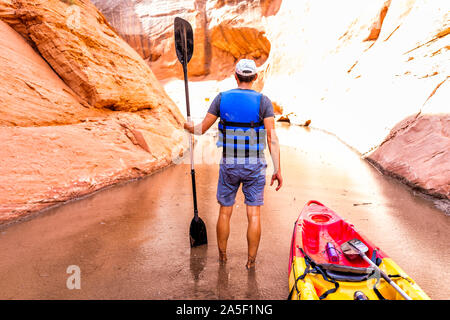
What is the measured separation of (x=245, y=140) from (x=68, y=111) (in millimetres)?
4392

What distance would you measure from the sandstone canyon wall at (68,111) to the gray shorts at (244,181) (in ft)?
9.16

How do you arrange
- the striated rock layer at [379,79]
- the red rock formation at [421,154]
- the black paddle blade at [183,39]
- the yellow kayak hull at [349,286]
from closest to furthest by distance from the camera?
the yellow kayak hull at [349,286] → the black paddle blade at [183,39] → the red rock formation at [421,154] → the striated rock layer at [379,79]

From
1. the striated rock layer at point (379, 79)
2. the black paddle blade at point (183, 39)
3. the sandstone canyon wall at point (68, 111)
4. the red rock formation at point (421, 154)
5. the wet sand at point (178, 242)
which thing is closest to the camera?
the wet sand at point (178, 242)

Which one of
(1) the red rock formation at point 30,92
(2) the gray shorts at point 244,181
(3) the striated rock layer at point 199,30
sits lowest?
(2) the gray shorts at point 244,181

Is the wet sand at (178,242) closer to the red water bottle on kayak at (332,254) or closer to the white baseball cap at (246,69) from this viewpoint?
the red water bottle on kayak at (332,254)

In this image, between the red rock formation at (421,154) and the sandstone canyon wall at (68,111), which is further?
the red rock formation at (421,154)

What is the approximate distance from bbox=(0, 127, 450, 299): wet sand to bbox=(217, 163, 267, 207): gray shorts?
2.15ft

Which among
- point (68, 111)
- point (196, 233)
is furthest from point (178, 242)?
point (68, 111)

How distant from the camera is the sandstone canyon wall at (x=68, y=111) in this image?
3.62 metres

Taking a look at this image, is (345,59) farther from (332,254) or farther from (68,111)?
(332,254)

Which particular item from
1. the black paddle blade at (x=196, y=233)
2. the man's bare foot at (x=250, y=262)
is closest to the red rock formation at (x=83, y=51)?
the black paddle blade at (x=196, y=233)

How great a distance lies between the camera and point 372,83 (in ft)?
30.7

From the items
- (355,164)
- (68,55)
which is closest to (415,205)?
(355,164)

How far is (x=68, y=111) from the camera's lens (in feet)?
16.4
